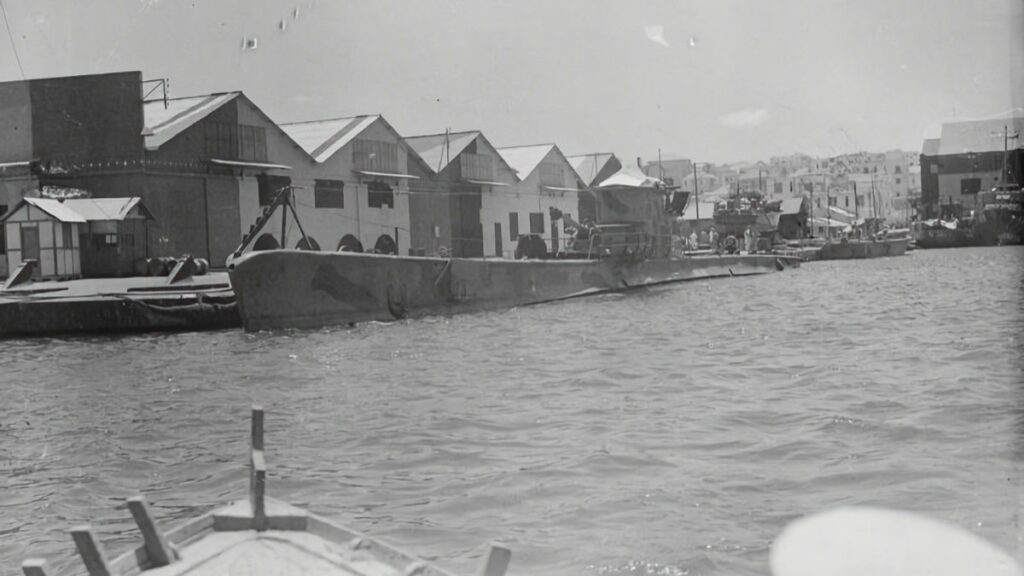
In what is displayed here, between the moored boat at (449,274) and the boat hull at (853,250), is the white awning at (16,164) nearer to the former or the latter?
the moored boat at (449,274)

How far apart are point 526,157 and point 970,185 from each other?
4565 centimetres

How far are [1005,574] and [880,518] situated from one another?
927 mm

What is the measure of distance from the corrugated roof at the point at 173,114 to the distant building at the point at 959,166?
4134cm

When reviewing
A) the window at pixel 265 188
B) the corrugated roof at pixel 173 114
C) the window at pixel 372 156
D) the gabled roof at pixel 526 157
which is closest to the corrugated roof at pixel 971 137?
the gabled roof at pixel 526 157

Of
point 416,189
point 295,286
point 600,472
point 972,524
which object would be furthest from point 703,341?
point 416,189

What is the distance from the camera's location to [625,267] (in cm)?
2917

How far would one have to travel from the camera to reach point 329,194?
26.7m

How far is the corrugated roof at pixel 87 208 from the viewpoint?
69.0ft

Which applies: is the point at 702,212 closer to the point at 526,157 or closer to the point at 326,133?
the point at 526,157

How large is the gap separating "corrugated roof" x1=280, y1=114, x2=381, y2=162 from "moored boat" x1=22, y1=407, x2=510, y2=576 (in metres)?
22.9

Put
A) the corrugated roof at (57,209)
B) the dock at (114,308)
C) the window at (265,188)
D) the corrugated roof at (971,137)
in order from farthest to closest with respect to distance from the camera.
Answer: the corrugated roof at (971,137) → the window at (265,188) → the corrugated roof at (57,209) → the dock at (114,308)

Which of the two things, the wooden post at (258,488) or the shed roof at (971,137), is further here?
the shed roof at (971,137)

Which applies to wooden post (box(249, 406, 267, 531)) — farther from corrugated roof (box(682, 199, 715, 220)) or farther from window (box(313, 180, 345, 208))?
corrugated roof (box(682, 199, 715, 220))

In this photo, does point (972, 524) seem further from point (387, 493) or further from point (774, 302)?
point (774, 302)
